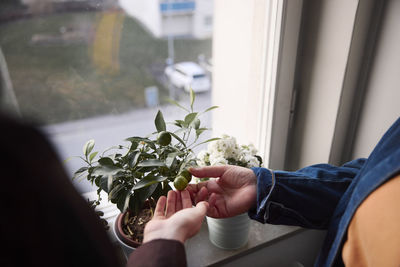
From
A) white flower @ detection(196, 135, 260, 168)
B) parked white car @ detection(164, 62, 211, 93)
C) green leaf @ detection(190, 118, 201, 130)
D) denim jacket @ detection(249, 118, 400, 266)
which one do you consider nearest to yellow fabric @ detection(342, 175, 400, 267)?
denim jacket @ detection(249, 118, 400, 266)

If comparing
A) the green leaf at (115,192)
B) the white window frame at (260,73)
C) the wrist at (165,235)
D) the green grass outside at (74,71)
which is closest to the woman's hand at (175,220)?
the wrist at (165,235)

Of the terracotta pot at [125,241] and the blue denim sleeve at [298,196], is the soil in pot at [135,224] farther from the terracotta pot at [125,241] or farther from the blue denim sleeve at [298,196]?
the blue denim sleeve at [298,196]

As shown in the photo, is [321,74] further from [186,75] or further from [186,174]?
[186,174]

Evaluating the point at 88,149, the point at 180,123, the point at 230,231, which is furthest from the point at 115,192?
the point at 230,231

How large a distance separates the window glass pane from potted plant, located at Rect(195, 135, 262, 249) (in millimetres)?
281

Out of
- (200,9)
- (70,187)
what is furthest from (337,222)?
(200,9)

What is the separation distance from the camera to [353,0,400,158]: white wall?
0.80 meters

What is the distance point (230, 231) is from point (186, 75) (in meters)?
0.56

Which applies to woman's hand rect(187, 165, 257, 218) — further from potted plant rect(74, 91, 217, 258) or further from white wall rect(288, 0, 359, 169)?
white wall rect(288, 0, 359, 169)

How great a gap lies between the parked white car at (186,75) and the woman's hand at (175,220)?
45 cm

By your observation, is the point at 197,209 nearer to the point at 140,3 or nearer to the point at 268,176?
the point at 268,176

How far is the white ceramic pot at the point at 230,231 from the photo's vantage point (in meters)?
0.83

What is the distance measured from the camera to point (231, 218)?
2.67ft

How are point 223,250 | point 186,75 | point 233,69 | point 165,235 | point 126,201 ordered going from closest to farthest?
point 165,235, point 126,201, point 223,250, point 186,75, point 233,69
